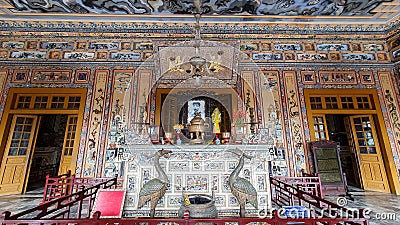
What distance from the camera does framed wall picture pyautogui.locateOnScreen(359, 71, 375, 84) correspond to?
4.85 m

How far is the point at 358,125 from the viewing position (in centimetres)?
501

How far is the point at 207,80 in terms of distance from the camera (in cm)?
506

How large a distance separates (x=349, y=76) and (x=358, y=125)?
1.20m

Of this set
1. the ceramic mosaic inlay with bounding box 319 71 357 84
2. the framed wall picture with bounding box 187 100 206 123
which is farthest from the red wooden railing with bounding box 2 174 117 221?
the ceramic mosaic inlay with bounding box 319 71 357 84

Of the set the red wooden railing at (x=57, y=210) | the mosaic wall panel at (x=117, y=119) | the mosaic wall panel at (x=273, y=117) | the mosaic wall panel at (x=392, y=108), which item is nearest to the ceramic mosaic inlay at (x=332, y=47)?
the mosaic wall panel at (x=392, y=108)

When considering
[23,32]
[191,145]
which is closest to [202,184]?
[191,145]

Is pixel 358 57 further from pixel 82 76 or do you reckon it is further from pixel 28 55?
pixel 28 55

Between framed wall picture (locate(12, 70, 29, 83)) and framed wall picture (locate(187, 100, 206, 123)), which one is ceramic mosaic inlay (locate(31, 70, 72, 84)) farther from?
framed wall picture (locate(187, 100, 206, 123))

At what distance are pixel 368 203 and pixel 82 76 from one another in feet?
20.1

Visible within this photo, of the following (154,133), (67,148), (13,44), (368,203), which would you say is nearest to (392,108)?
(368,203)

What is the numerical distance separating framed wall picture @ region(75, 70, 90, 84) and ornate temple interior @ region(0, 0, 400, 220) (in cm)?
2

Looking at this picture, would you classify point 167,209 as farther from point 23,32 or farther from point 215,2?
point 23,32

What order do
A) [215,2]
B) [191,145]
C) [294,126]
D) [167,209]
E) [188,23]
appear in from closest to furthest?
1. [167,209]
2. [191,145]
3. [215,2]
4. [294,126]
5. [188,23]

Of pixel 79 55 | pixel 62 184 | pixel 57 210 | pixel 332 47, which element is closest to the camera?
pixel 57 210
